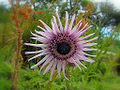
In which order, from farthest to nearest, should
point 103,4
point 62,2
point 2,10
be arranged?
point 103,4, point 62,2, point 2,10

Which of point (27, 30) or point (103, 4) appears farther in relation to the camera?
point (103, 4)

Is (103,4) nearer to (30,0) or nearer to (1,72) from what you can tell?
(30,0)

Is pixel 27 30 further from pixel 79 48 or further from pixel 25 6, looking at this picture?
pixel 79 48

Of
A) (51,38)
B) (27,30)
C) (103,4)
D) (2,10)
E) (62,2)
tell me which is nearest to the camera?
(51,38)

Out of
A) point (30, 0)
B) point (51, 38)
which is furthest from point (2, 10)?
point (51, 38)

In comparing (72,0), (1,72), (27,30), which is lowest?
(1,72)

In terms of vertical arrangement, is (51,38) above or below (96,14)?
below
